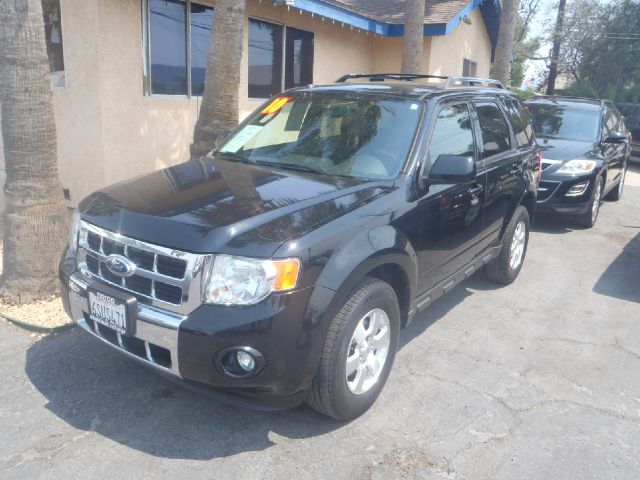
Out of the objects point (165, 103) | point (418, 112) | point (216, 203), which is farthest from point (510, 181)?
point (165, 103)

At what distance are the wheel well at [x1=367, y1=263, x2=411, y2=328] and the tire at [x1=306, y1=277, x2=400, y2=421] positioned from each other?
10cm

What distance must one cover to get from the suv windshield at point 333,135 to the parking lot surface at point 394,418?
147 centimetres

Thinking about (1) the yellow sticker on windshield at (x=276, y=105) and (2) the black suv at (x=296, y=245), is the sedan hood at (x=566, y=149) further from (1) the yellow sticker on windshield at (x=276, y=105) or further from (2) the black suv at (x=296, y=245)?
(1) the yellow sticker on windshield at (x=276, y=105)

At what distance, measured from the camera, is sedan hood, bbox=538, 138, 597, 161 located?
8.07 m

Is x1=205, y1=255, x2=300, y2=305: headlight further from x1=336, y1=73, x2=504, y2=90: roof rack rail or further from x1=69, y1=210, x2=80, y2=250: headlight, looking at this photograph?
x1=336, y1=73, x2=504, y2=90: roof rack rail

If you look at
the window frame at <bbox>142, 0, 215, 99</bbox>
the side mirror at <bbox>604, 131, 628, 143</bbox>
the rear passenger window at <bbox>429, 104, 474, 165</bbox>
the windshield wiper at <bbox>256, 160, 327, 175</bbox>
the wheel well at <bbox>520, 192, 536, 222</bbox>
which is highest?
the window frame at <bbox>142, 0, 215, 99</bbox>

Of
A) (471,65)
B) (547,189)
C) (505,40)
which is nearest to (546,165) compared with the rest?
(547,189)

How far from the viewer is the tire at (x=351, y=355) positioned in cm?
306

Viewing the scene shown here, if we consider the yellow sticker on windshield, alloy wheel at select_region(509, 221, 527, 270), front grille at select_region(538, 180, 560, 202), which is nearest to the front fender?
the yellow sticker on windshield

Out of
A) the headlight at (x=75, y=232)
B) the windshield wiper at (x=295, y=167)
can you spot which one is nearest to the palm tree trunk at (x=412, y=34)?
the windshield wiper at (x=295, y=167)

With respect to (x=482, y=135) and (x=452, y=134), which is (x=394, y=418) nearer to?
(x=452, y=134)

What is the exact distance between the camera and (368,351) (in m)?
3.43

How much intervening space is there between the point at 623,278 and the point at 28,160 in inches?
235

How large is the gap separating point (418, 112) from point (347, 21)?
731 cm
